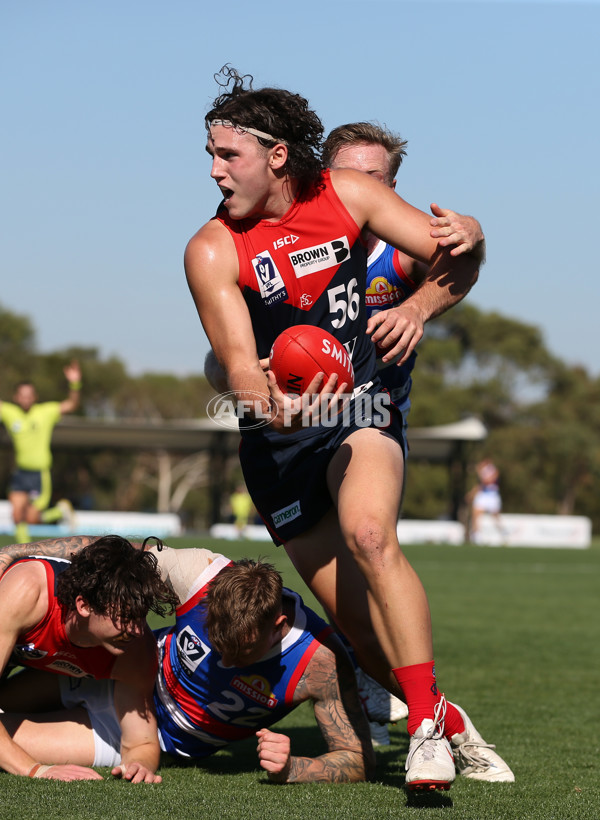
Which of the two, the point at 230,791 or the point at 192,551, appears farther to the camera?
the point at 192,551

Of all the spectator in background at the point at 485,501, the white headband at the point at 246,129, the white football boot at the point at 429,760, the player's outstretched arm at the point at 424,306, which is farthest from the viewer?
the spectator in background at the point at 485,501

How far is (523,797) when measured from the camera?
391 centimetres

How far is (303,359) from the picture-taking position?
3.63 m

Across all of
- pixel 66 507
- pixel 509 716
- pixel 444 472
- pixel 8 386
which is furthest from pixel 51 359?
pixel 509 716

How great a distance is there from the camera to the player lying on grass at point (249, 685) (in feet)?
13.7

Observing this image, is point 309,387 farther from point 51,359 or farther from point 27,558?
point 51,359

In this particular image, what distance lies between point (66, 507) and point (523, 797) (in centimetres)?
2460

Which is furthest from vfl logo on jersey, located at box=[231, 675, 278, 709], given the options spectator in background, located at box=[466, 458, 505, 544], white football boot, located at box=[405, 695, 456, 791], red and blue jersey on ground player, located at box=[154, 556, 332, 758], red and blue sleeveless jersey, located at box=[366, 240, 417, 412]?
spectator in background, located at box=[466, 458, 505, 544]

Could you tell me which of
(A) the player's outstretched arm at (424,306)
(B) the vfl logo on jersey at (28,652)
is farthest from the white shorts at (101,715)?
(A) the player's outstretched arm at (424,306)

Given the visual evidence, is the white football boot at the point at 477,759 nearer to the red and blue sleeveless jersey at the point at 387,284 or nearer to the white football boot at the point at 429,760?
the white football boot at the point at 429,760

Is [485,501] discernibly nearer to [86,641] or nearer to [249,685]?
[249,685]

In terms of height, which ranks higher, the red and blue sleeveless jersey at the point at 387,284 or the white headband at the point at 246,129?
the white headband at the point at 246,129

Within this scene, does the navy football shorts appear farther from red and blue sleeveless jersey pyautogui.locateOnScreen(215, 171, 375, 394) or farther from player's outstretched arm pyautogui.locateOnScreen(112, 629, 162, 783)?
player's outstretched arm pyautogui.locateOnScreen(112, 629, 162, 783)

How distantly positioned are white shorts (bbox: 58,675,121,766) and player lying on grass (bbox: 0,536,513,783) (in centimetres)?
1
